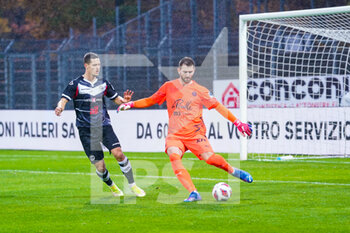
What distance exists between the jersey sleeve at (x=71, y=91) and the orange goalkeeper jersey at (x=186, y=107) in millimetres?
1253

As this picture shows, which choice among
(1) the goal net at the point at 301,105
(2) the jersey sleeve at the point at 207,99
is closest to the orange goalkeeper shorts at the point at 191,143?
(2) the jersey sleeve at the point at 207,99

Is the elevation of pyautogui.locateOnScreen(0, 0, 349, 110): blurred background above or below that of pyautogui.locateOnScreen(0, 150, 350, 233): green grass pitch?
above

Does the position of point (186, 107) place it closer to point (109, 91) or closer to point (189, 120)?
point (189, 120)

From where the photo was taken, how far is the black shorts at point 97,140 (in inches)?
359

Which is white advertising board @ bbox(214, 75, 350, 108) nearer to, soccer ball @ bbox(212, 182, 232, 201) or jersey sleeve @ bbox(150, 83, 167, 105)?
jersey sleeve @ bbox(150, 83, 167, 105)

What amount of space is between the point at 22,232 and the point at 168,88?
2858 mm

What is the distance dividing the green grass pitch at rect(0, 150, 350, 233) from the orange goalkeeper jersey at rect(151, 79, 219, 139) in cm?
86

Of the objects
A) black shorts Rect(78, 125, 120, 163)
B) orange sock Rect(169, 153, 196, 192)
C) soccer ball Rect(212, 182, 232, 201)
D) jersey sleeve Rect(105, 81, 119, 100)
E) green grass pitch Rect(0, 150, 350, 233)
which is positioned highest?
jersey sleeve Rect(105, 81, 119, 100)

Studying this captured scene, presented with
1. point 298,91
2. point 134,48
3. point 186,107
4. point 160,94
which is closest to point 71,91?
point 160,94

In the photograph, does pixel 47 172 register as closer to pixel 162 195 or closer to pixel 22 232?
pixel 162 195

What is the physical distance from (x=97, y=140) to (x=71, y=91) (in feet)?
2.34

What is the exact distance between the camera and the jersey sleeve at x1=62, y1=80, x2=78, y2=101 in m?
9.08

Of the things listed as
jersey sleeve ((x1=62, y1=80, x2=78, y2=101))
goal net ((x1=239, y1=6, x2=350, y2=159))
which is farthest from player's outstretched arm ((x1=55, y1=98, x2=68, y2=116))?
goal net ((x1=239, y1=6, x2=350, y2=159))

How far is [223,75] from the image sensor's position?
19.8 m
